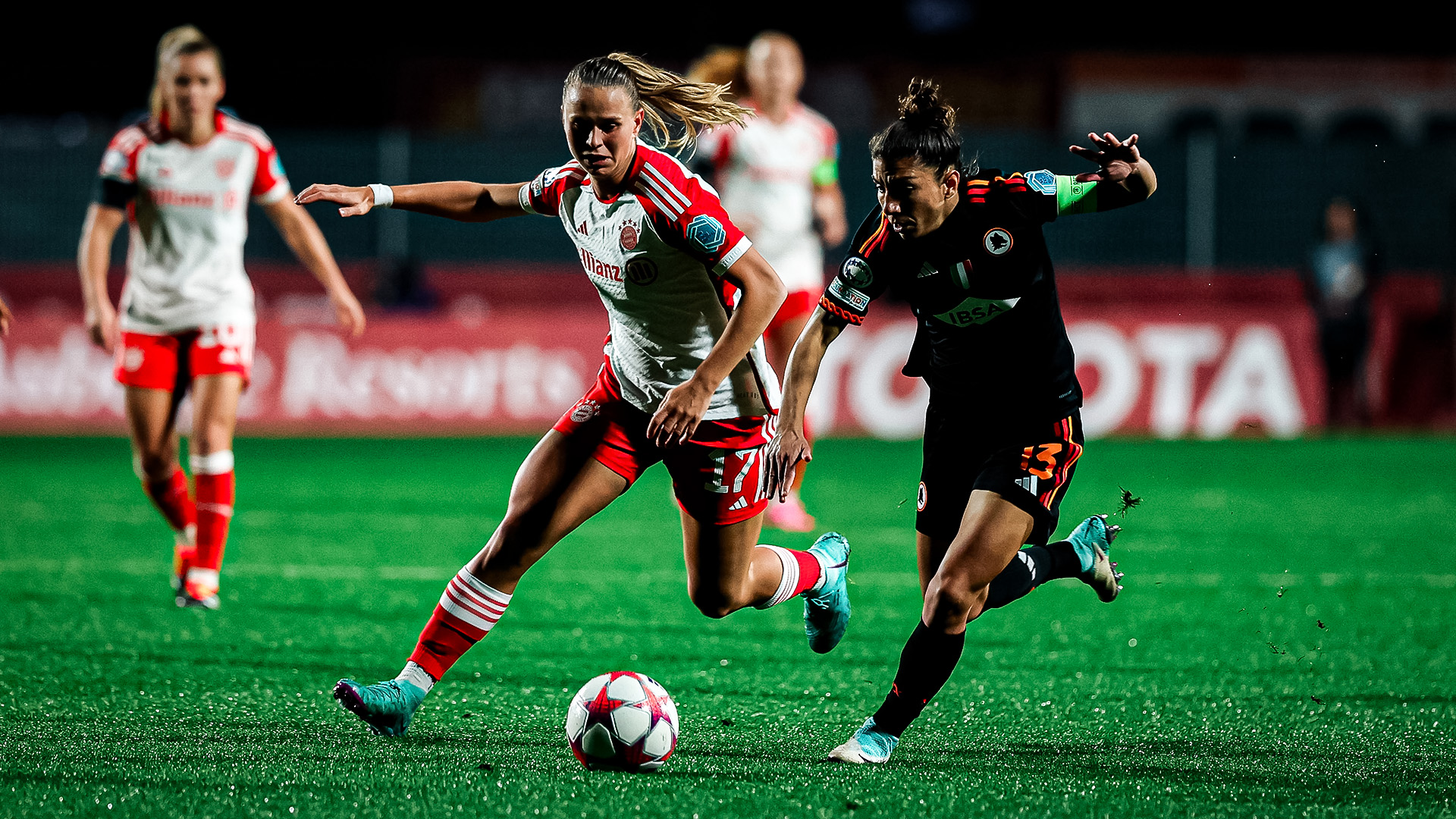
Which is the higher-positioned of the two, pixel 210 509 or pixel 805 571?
pixel 805 571

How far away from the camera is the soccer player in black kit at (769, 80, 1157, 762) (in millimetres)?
4129

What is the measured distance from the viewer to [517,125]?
21578 mm

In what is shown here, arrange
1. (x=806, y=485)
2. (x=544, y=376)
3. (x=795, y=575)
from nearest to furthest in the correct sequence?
1. (x=795, y=575)
2. (x=806, y=485)
3. (x=544, y=376)

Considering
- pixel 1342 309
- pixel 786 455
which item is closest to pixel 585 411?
pixel 786 455

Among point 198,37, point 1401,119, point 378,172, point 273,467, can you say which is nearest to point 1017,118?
point 1401,119

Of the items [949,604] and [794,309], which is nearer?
[949,604]

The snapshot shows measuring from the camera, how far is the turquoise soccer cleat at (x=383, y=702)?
4.12m

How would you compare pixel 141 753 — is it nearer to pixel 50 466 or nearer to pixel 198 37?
pixel 198 37

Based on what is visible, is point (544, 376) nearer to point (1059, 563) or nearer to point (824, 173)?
point (824, 173)

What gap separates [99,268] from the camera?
662 centimetres

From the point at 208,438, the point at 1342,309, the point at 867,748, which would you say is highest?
the point at 208,438

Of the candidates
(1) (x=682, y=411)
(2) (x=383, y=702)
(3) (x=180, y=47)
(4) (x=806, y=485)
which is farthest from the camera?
(4) (x=806, y=485)

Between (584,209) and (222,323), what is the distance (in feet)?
8.63

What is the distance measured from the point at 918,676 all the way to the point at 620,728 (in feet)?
2.50
